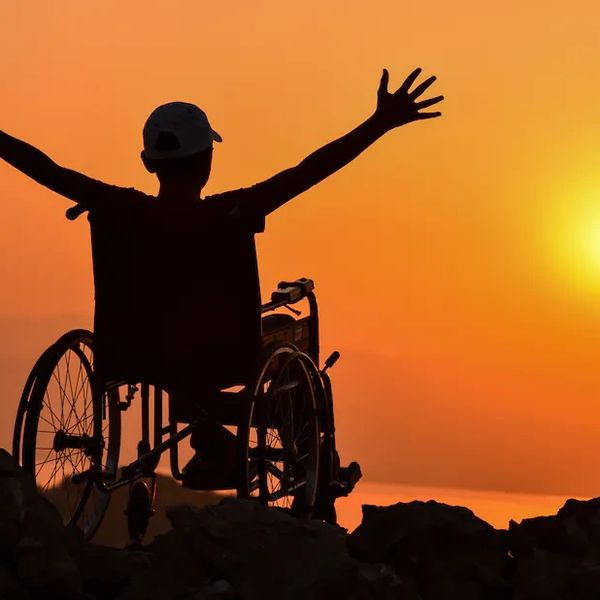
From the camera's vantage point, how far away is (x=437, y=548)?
406 centimetres

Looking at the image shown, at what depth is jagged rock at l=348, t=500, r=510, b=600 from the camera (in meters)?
4.00

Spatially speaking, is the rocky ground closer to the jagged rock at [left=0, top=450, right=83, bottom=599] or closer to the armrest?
the jagged rock at [left=0, top=450, right=83, bottom=599]

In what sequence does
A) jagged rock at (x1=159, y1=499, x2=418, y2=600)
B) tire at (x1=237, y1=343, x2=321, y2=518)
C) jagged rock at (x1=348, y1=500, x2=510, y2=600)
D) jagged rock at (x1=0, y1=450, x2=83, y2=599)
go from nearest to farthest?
jagged rock at (x1=159, y1=499, x2=418, y2=600) → jagged rock at (x1=0, y1=450, x2=83, y2=599) → jagged rock at (x1=348, y1=500, x2=510, y2=600) → tire at (x1=237, y1=343, x2=321, y2=518)

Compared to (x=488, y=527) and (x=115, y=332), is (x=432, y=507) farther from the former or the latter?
(x=115, y=332)

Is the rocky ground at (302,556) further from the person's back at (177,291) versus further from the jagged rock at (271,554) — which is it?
the person's back at (177,291)

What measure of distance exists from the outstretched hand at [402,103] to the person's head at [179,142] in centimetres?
63

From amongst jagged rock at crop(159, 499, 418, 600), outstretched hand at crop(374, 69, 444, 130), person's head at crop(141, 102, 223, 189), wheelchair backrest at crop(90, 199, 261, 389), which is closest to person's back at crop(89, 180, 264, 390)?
wheelchair backrest at crop(90, 199, 261, 389)

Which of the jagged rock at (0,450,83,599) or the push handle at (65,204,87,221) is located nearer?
the jagged rock at (0,450,83,599)

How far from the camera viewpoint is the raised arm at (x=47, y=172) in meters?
5.77

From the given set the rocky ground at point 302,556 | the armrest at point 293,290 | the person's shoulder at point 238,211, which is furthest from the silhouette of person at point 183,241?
the rocky ground at point 302,556

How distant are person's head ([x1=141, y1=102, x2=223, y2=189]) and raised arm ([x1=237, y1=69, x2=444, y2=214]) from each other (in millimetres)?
260

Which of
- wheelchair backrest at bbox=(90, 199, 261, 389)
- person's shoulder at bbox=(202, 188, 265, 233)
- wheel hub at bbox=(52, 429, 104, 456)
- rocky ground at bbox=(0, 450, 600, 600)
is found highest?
person's shoulder at bbox=(202, 188, 265, 233)

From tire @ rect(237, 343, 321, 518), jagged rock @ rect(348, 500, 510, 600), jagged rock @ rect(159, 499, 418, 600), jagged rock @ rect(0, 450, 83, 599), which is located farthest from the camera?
tire @ rect(237, 343, 321, 518)

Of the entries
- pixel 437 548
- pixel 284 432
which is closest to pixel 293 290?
pixel 284 432
